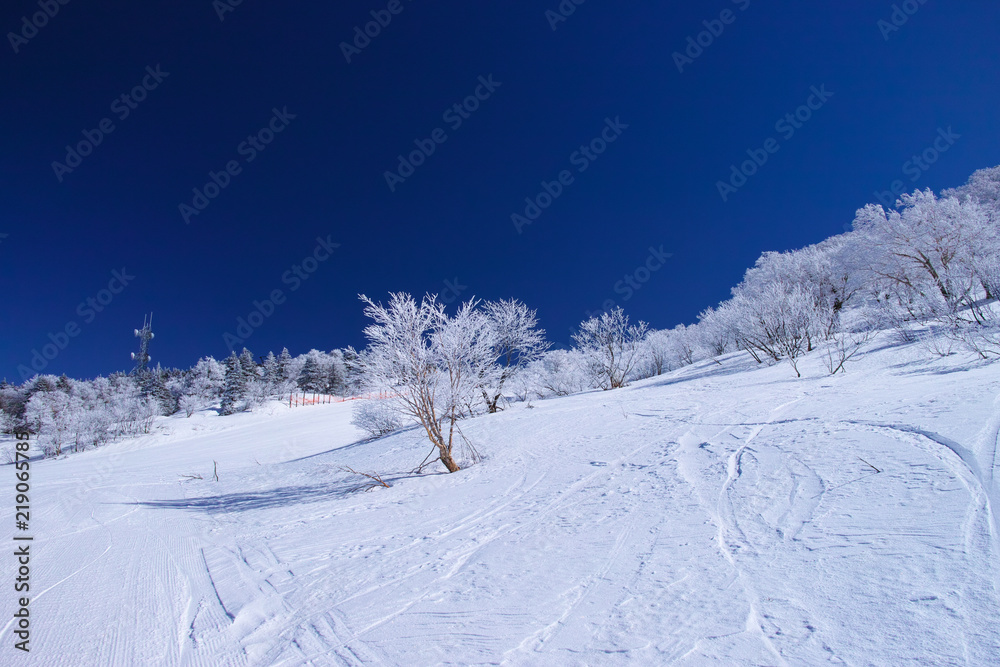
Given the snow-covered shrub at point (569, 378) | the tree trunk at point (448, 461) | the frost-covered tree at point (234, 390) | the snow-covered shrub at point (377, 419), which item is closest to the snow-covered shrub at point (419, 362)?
the tree trunk at point (448, 461)

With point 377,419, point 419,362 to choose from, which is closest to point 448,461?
point 419,362

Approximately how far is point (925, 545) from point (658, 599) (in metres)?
2.01

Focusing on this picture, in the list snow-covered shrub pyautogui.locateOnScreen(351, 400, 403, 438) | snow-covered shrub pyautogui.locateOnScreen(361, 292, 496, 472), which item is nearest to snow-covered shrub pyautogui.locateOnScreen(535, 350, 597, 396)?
snow-covered shrub pyautogui.locateOnScreen(351, 400, 403, 438)

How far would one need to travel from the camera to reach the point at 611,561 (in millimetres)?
3561

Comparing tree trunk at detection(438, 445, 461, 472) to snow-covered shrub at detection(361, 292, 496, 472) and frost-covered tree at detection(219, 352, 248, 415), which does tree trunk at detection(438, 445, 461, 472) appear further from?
frost-covered tree at detection(219, 352, 248, 415)

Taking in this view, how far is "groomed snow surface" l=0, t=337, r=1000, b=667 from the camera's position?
7.86 ft

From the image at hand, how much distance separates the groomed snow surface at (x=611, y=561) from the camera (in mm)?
2395

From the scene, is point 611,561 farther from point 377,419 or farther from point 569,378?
point 569,378

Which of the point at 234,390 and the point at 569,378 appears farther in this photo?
the point at 234,390

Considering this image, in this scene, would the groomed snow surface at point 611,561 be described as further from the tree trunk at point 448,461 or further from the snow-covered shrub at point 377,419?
the snow-covered shrub at point 377,419

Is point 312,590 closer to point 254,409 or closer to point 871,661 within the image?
point 871,661

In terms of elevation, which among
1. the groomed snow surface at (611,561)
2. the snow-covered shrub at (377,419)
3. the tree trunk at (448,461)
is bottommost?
the groomed snow surface at (611,561)

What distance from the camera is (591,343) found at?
31422 mm

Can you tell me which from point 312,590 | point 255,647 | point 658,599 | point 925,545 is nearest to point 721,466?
point 925,545
